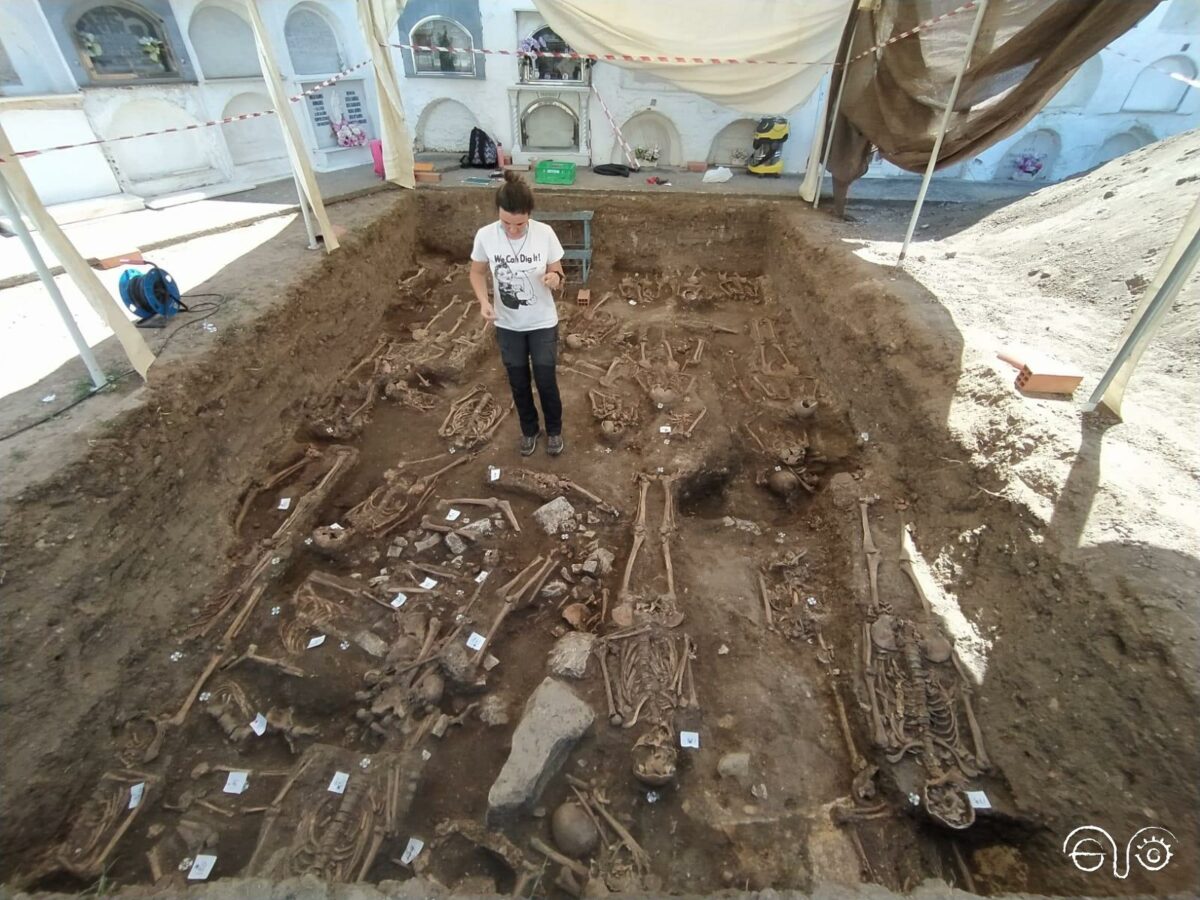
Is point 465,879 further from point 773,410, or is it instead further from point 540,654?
point 773,410

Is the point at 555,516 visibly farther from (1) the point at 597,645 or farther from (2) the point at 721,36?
(2) the point at 721,36

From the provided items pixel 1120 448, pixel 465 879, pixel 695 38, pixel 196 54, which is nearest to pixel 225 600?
pixel 465 879

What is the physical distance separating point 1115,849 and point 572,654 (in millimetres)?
2712

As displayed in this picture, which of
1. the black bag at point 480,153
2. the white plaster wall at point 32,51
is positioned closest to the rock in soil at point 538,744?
the black bag at point 480,153

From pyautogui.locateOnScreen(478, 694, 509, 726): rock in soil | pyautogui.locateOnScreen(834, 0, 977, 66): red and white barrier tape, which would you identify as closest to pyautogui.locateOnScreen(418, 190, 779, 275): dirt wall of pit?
pyautogui.locateOnScreen(834, 0, 977, 66): red and white barrier tape

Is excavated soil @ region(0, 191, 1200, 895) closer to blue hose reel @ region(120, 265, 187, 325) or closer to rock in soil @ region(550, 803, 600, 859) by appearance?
rock in soil @ region(550, 803, 600, 859)

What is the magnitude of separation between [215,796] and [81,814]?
1.89 feet

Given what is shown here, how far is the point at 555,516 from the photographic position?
4.46m

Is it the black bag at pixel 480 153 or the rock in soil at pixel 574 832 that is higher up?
the black bag at pixel 480 153

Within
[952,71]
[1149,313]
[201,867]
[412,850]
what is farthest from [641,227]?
[201,867]

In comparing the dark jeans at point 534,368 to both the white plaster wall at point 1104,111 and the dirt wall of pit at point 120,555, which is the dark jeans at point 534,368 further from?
the white plaster wall at point 1104,111

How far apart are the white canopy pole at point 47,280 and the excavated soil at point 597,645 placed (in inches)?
16.7

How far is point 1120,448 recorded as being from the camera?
11.6 feet

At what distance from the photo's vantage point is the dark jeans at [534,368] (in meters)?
4.27
